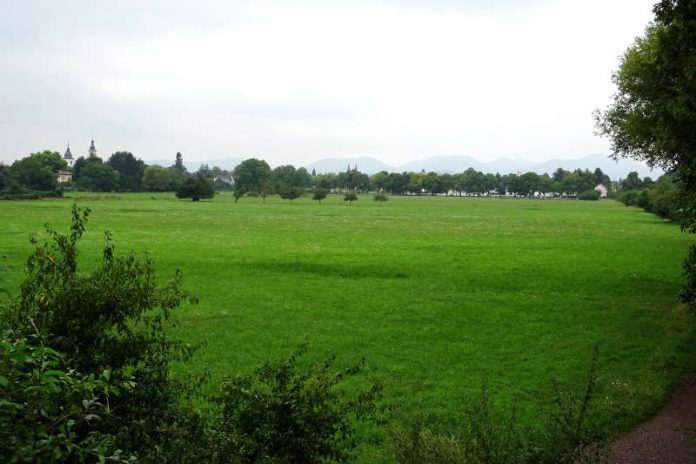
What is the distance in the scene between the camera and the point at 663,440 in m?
10.6

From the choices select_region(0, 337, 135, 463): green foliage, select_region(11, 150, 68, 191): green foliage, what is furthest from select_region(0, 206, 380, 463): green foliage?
select_region(11, 150, 68, 191): green foliage

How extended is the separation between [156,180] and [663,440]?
7242 inches

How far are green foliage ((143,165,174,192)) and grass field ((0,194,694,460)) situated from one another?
465 ft

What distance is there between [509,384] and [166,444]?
404 inches

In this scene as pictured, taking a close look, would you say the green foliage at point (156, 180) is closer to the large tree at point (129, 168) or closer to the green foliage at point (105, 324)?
the large tree at point (129, 168)

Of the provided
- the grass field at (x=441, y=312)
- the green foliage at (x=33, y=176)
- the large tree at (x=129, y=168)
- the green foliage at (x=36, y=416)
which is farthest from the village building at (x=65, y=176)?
the green foliage at (x=36, y=416)

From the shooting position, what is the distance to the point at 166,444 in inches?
226

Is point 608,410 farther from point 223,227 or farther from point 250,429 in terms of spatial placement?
point 223,227

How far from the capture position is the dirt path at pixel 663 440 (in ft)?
32.2

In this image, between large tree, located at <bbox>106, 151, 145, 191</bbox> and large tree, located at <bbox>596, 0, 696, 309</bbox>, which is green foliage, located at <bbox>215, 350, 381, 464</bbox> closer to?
large tree, located at <bbox>596, 0, 696, 309</bbox>

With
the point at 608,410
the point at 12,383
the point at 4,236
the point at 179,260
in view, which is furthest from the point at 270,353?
the point at 4,236

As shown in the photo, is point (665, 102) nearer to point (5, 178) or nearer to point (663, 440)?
point (663, 440)

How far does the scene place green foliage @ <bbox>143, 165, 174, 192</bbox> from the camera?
179000mm

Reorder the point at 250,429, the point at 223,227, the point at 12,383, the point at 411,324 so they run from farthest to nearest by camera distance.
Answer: the point at 223,227 → the point at 411,324 → the point at 250,429 → the point at 12,383
